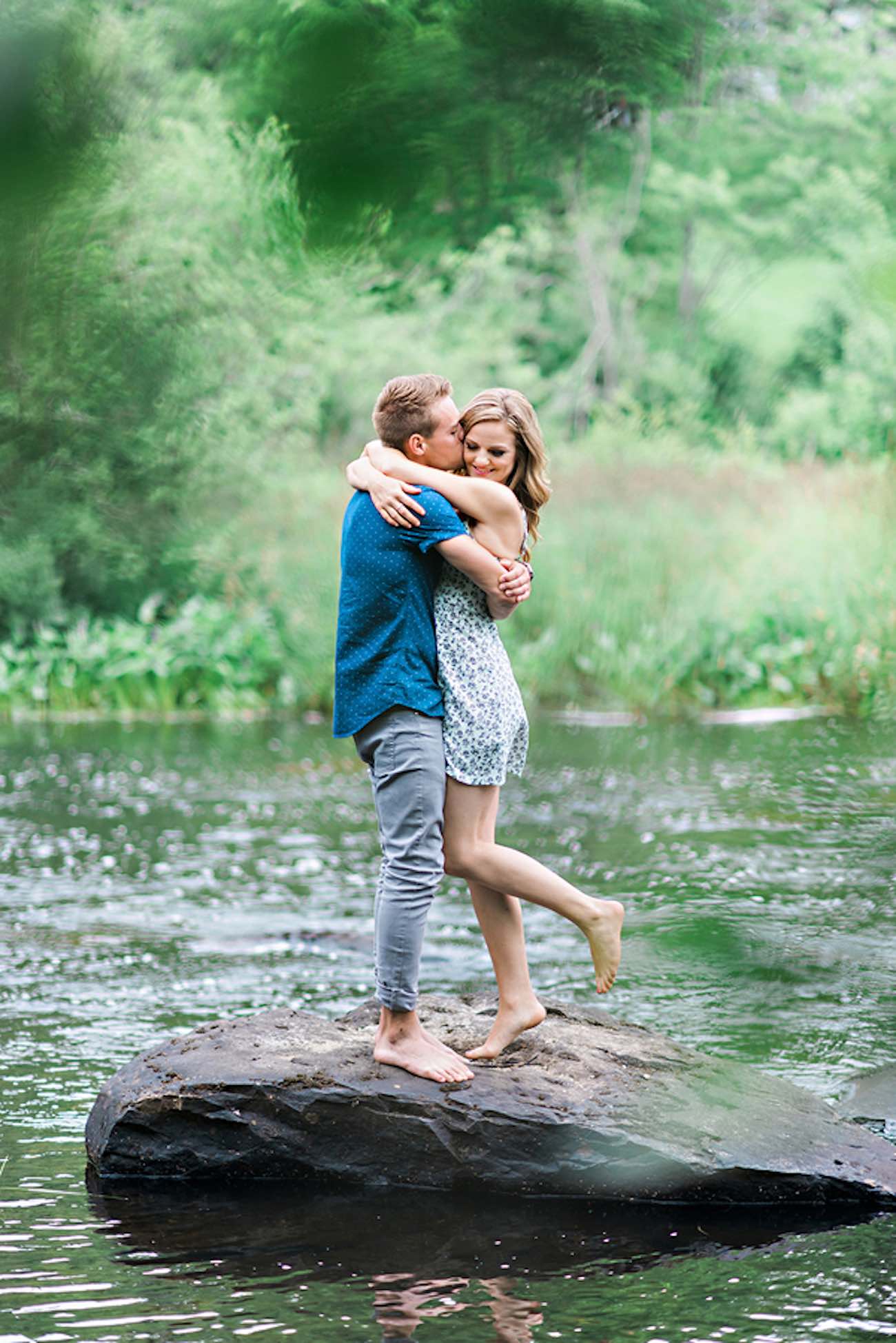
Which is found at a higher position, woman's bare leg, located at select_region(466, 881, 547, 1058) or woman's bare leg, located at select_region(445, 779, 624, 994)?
woman's bare leg, located at select_region(445, 779, 624, 994)

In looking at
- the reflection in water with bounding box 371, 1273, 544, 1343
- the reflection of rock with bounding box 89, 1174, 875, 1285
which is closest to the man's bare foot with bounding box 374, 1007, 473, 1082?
the reflection of rock with bounding box 89, 1174, 875, 1285

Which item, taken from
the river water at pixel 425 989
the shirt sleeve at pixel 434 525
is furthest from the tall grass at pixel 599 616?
the shirt sleeve at pixel 434 525

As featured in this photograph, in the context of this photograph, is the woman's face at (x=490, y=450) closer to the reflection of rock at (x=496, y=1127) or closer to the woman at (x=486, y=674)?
the woman at (x=486, y=674)

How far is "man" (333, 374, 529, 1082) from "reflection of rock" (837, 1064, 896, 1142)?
→ 3.57 feet

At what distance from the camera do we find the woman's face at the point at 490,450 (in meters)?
3.52

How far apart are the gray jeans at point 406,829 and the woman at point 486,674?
75 mm

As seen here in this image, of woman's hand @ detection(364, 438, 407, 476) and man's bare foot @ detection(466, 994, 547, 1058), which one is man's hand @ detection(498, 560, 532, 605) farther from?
man's bare foot @ detection(466, 994, 547, 1058)

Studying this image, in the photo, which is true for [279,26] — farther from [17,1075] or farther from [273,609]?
[273,609]

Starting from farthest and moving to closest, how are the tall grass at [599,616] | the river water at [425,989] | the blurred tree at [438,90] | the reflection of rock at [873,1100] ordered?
the tall grass at [599,616] → the reflection of rock at [873,1100] → the river water at [425,989] → the blurred tree at [438,90]

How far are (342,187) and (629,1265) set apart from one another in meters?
2.61

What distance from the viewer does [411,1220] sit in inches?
134

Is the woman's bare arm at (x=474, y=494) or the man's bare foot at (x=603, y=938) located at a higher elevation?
the woman's bare arm at (x=474, y=494)

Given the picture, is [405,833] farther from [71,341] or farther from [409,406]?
[71,341]

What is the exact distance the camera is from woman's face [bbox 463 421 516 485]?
11.5ft
